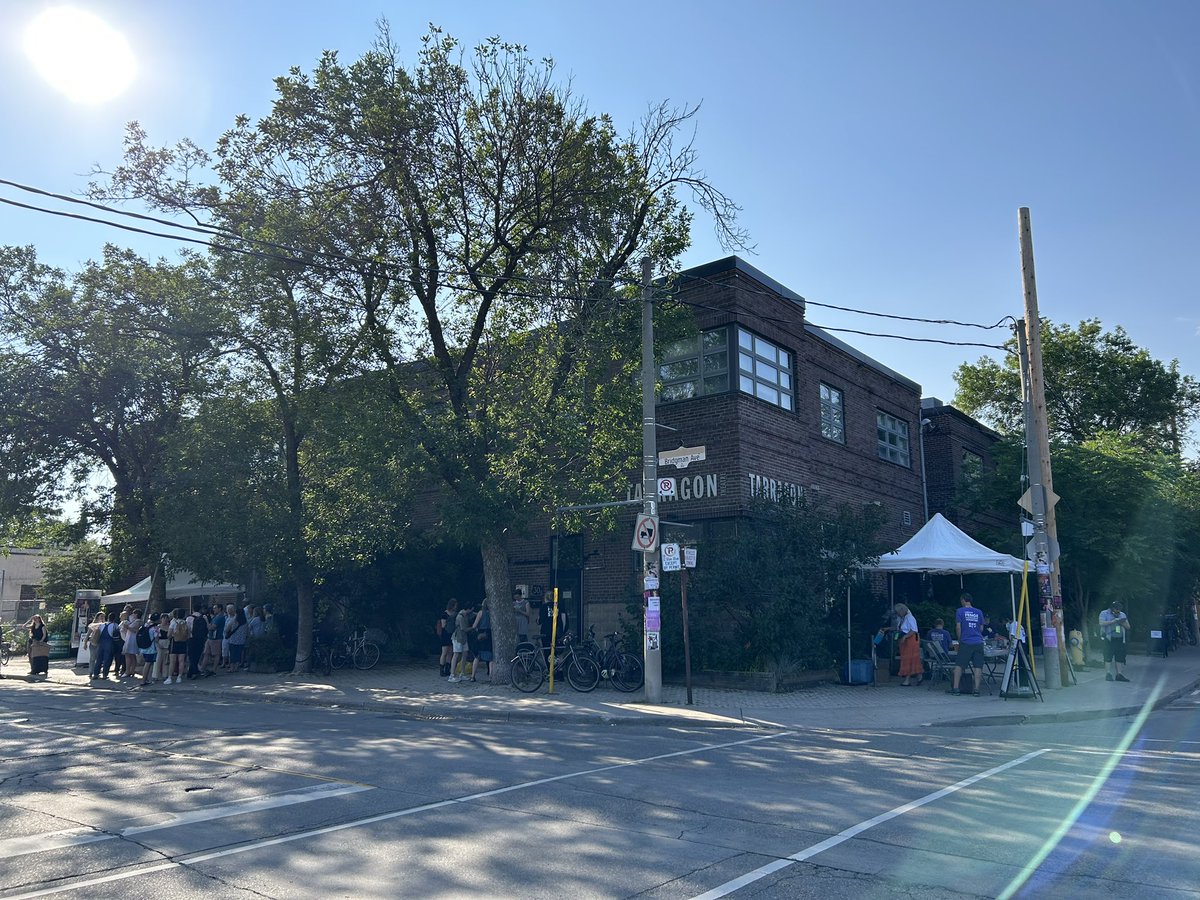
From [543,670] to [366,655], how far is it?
7.32m

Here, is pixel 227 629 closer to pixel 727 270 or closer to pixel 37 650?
pixel 37 650

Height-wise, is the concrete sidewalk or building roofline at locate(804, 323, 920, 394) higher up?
building roofline at locate(804, 323, 920, 394)

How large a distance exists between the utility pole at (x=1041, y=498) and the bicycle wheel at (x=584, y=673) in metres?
8.23

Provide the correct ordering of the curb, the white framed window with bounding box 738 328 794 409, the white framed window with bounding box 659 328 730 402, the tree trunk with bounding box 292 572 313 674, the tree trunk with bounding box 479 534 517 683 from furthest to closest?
1. the tree trunk with bounding box 292 572 313 674
2. the white framed window with bounding box 738 328 794 409
3. the white framed window with bounding box 659 328 730 402
4. the tree trunk with bounding box 479 534 517 683
5. the curb

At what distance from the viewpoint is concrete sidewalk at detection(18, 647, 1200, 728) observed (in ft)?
43.5

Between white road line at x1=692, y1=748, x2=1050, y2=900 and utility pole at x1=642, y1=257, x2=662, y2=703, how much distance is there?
659 centimetres

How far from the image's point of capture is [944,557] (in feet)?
62.6

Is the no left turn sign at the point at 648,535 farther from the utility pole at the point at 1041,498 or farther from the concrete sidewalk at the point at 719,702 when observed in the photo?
the utility pole at the point at 1041,498

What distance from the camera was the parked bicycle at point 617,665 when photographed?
16250 mm

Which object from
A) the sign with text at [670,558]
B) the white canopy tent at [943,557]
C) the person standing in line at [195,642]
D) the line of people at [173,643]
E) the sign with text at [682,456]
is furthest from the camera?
the person standing in line at [195,642]

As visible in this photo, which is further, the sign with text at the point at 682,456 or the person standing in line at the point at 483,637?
the person standing in line at the point at 483,637

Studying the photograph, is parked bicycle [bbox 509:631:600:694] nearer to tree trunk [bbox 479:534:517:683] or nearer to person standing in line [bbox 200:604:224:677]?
tree trunk [bbox 479:534:517:683]

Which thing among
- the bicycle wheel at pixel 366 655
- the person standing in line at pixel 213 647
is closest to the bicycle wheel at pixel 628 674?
the bicycle wheel at pixel 366 655

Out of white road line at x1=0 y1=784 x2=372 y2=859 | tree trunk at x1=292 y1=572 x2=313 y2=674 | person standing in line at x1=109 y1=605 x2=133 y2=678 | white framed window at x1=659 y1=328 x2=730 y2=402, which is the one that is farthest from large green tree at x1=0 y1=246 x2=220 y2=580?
white road line at x1=0 y1=784 x2=372 y2=859
